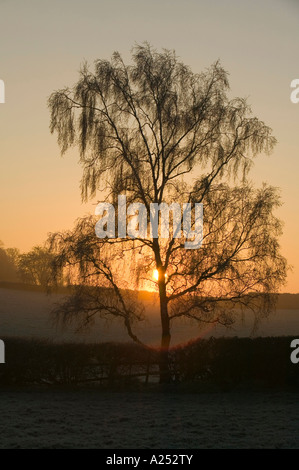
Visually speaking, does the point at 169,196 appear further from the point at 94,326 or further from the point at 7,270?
the point at 7,270

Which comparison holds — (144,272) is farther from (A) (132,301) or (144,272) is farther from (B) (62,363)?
(B) (62,363)

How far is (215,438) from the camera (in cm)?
1416

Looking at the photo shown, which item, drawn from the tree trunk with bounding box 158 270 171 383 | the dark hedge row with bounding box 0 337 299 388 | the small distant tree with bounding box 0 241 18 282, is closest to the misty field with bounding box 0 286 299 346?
the tree trunk with bounding box 158 270 171 383

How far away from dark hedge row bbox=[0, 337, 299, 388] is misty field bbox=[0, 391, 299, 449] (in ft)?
2.94

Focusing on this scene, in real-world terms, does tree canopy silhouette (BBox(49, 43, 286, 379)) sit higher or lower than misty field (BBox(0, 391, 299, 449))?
higher

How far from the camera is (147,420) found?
54.7ft

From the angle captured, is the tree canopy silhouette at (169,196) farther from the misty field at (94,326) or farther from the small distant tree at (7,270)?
the small distant tree at (7,270)

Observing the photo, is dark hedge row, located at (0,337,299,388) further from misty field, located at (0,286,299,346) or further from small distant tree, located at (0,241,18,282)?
small distant tree, located at (0,241,18,282)

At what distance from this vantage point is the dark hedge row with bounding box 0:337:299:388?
2211 cm

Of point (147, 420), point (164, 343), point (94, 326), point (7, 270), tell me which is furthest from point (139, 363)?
point (7, 270)

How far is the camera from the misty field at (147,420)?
1369 centimetres

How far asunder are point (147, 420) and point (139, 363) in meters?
6.64
